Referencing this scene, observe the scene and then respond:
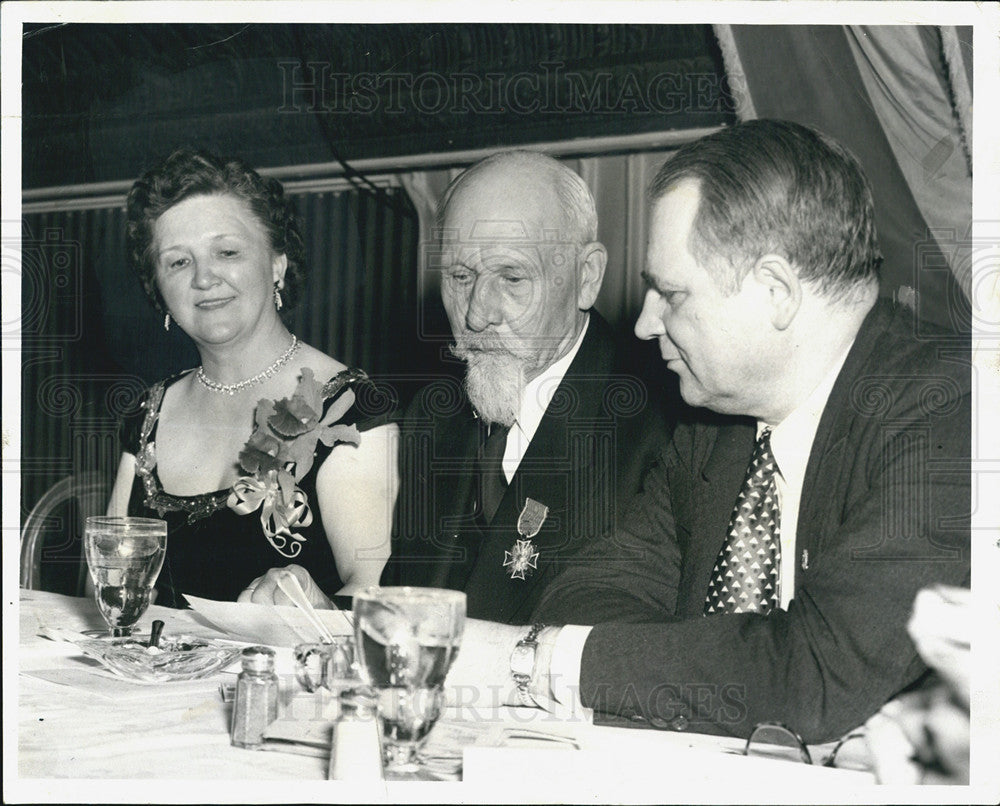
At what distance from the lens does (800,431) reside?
1.80 metres

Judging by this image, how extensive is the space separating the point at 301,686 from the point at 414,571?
32 cm

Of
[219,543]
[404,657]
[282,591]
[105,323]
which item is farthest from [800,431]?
[105,323]

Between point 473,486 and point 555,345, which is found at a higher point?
point 555,345

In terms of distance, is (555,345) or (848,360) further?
(555,345)

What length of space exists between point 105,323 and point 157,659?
2.15 feet

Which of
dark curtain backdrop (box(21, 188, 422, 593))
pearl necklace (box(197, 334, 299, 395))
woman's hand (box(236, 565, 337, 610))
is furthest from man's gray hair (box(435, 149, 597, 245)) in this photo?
woman's hand (box(236, 565, 337, 610))

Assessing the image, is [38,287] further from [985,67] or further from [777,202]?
[985,67]

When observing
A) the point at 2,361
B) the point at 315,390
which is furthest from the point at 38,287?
the point at 315,390

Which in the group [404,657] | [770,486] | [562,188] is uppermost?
[562,188]

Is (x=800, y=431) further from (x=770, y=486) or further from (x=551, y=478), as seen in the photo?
(x=551, y=478)

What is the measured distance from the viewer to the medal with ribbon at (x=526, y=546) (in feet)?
6.22

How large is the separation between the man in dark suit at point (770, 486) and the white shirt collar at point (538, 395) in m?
0.15

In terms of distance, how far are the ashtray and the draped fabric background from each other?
4.03 ft

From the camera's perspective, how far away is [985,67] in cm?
192
